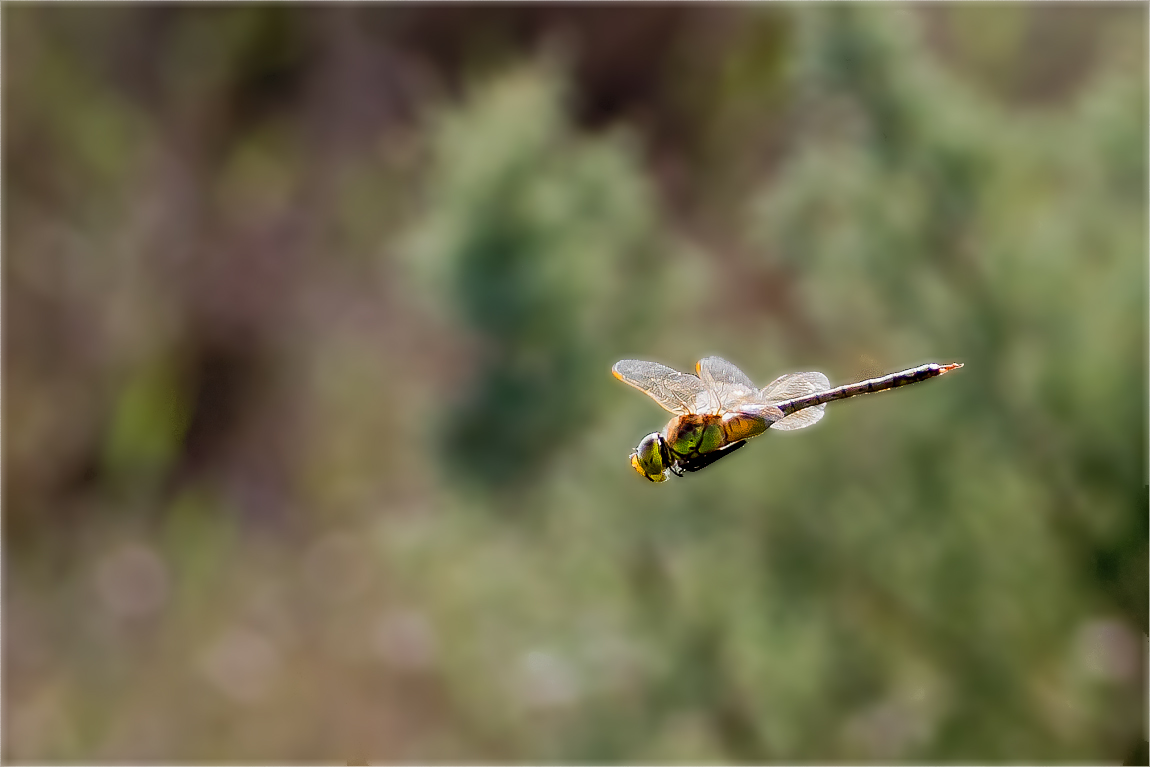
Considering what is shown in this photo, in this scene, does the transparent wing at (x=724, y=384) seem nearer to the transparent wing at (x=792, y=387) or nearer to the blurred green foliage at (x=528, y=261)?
the transparent wing at (x=792, y=387)

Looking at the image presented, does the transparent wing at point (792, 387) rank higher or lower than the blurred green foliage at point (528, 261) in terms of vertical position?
lower

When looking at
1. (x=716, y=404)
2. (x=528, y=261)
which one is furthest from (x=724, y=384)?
(x=528, y=261)

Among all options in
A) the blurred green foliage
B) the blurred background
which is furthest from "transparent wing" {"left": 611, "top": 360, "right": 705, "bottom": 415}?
the blurred green foliage

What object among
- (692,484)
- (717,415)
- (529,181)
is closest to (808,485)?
(692,484)

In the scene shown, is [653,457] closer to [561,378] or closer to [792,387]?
[792,387]

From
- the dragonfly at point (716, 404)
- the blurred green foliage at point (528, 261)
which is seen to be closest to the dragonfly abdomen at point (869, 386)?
the dragonfly at point (716, 404)

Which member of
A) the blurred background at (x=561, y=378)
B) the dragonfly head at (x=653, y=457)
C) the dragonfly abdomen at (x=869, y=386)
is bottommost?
the dragonfly head at (x=653, y=457)
